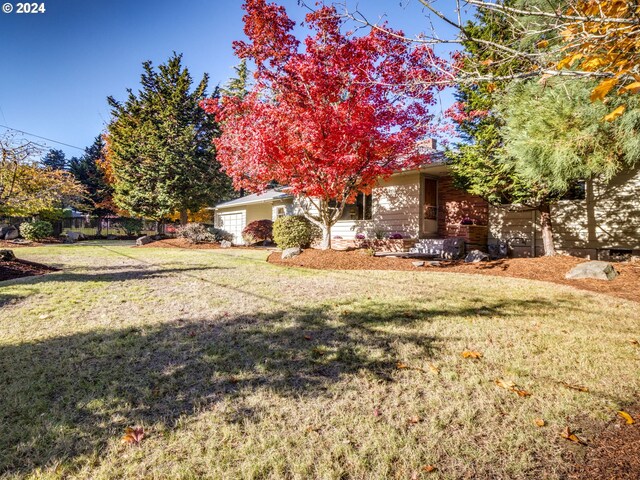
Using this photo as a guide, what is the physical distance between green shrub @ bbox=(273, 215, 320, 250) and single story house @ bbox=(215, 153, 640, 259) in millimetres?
2908

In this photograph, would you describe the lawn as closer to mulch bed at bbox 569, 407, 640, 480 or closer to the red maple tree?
mulch bed at bbox 569, 407, 640, 480

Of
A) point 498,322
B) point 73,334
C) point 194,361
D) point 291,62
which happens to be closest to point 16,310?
point 73,334

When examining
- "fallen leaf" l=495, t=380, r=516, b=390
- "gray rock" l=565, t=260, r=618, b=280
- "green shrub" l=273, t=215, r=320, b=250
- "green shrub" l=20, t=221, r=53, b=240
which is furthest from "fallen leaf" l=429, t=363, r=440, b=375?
"green shrub" l=20, t=221, r=53, b=240

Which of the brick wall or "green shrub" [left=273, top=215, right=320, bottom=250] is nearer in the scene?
the brick wall

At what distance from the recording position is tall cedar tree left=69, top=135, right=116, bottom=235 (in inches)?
1262

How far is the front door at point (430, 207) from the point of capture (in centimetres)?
1284

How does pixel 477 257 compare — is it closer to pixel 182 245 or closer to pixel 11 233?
pixel 182 245

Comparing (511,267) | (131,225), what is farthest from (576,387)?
(131,225)

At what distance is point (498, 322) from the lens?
4312mm

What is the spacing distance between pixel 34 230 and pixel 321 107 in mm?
19908

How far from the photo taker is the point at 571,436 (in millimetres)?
2070

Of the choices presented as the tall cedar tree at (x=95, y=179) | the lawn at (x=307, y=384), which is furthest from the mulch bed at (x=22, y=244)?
the lawn at (x=307, y=384)

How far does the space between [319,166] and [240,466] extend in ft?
27.6

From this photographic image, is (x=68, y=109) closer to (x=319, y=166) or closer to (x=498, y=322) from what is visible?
(x=319, y=166)
